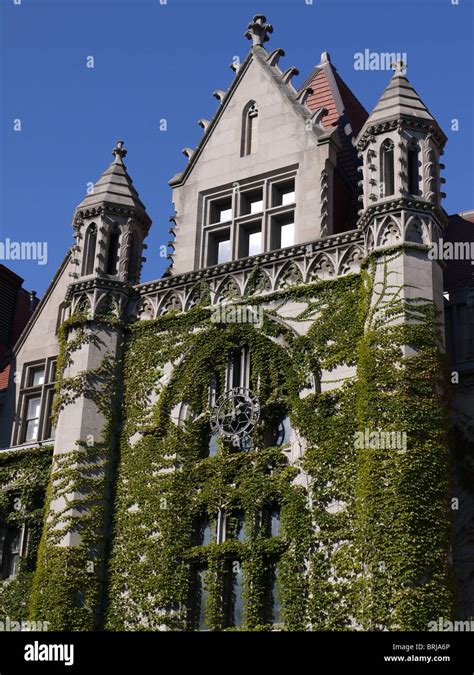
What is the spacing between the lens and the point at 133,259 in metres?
34.6

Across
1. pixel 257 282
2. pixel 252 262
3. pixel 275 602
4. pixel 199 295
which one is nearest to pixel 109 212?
pixel 199 295

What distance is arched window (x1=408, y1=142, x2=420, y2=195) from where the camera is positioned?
3048cm

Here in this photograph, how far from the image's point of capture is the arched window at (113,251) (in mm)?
34406

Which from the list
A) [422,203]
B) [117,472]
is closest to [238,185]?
[422,203]

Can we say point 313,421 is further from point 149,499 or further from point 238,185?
point 238,185

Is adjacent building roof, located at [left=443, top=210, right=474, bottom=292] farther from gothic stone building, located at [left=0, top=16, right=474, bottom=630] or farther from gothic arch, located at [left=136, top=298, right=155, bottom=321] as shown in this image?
gothic arch, located at [left=136, top=298, right=155, bottom=321]

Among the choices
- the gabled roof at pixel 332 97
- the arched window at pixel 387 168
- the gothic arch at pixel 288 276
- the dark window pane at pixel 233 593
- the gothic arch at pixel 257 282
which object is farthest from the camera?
the gabled roof at pixel 332 97

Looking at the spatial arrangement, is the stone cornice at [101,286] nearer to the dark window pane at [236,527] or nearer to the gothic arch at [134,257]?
the gothic arch at [134,257]

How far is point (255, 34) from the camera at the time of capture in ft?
120

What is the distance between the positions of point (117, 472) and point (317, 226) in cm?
793

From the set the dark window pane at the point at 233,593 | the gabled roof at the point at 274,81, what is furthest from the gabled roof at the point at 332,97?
the dark window pane at the point at 233,593

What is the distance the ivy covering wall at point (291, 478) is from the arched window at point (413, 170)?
6.83 feet

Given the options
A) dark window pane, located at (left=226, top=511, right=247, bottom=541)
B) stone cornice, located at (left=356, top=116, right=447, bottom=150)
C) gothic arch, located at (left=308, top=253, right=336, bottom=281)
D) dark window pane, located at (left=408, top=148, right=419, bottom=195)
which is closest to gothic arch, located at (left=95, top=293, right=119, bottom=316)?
gothic arch, located at (left=308, top=253, right=336, bottom=281)

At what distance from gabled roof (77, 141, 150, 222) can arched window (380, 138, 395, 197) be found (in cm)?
750
